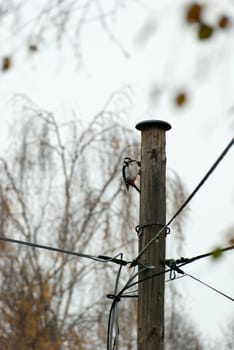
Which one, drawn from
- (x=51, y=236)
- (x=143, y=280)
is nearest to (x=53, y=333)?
(x=51, y=236)

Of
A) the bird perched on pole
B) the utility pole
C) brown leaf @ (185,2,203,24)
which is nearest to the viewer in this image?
brown leaf @ (185,2,203,24)

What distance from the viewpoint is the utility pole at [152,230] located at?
4.24 metres

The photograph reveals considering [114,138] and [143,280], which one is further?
[114,138]

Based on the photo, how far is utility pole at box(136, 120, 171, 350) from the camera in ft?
13.9

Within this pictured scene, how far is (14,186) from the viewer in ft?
38.4

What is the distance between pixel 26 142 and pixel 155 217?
773 cm

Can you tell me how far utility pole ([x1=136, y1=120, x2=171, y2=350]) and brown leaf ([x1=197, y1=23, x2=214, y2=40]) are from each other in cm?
244

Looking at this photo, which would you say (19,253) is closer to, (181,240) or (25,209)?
(25,209)

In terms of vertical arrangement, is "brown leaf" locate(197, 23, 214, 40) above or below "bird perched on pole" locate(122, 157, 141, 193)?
below

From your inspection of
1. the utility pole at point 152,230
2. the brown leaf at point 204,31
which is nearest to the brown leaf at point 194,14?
the brown leaf at point 204,31

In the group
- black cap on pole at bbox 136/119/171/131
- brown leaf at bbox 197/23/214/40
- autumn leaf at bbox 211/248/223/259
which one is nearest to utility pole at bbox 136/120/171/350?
black cap on pole at bbox 136/119/171/131

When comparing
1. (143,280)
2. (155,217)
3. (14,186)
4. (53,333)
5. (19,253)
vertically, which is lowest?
(143,280)

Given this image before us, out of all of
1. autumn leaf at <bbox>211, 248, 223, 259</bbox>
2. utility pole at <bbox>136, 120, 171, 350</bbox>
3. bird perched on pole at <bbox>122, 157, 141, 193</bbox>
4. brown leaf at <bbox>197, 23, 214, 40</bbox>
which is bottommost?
autumn leaf at <bbox>211, 248, 223, 259</bbox>

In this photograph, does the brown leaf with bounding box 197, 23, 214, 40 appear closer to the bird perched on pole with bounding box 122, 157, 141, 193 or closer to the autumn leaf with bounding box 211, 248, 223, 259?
the autumn leaf with bounding box 211, 248, 223, 259
